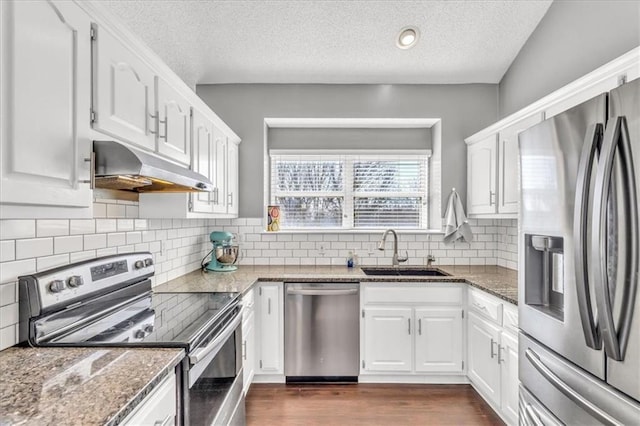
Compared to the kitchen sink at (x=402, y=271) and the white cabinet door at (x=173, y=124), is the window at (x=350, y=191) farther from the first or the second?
the white cabinet door at (x=173, y=124)

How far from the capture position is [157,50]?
2508 millimetres

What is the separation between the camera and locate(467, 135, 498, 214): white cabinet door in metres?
2.85

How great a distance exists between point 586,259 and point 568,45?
2.07m

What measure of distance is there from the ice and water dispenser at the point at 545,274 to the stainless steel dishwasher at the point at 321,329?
137 centimetres

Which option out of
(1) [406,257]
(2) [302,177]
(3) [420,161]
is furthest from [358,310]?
(3) [420,161]

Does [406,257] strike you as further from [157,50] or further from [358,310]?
[157,50]

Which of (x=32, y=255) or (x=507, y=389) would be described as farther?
(x=507, y=389)

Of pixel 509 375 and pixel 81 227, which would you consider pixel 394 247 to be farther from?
pixel 81 227

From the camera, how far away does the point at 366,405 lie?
2.54 metres

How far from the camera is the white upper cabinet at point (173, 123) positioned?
5.91 ft

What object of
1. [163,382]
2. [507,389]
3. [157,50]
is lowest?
[507,389]

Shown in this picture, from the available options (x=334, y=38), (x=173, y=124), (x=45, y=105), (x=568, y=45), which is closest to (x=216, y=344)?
(x=45, y=105)

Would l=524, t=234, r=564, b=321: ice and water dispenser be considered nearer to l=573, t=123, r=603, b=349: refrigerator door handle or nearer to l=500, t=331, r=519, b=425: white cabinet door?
l=573, t=123, r=603, b=349: refrigerator door handle

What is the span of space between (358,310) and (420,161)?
5.63 ft
